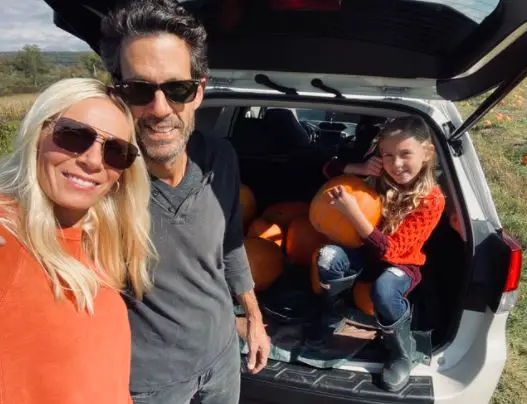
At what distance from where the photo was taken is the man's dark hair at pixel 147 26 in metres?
1.58

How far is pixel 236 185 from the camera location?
1985mm

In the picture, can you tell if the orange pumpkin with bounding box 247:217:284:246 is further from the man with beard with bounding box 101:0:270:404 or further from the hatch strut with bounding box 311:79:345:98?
the man with beard with bounding box 101:0:270:404

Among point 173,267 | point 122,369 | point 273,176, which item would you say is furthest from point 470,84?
point 273,176

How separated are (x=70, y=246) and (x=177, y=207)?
0.48m

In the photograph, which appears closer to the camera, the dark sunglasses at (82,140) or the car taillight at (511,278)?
the dark sunglasses at (82,140)

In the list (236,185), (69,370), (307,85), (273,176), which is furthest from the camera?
(273,176)

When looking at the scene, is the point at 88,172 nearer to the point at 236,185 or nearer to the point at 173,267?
the point at 173,267

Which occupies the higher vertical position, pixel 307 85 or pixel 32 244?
Result: pixel 32 244

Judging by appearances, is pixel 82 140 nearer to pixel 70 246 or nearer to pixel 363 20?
pixel 70 246

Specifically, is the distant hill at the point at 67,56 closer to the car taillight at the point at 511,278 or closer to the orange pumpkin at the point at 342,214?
the orange pumpkin at the point at 342,214

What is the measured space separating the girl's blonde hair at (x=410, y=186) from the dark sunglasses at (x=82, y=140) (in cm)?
149

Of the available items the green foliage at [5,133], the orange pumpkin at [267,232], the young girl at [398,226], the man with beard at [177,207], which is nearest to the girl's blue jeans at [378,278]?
the young girl at [398,226]

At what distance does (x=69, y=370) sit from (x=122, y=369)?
22 centimetres

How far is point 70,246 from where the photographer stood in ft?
4.28
